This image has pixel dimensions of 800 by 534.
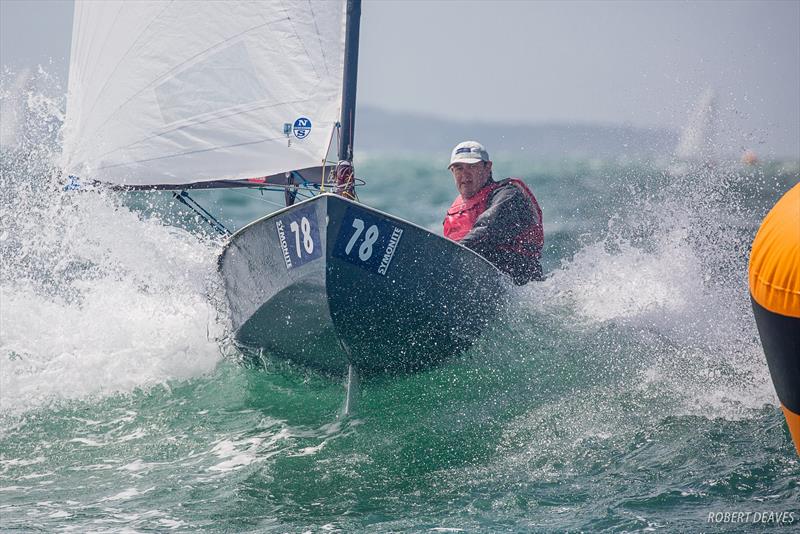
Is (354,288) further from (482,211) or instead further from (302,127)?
(482,211)

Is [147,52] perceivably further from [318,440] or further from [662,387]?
[662,387]

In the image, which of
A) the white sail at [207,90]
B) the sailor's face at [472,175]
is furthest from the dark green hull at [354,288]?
the sailor's face at [472,175]

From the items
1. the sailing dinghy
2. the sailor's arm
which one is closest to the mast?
the sailing dinghy

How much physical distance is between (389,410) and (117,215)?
2286mm

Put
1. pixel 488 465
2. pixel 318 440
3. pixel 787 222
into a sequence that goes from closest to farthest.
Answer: pixel 787 222
pixel 488 465
pixel 318 440

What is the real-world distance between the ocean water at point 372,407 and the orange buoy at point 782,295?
0.56m

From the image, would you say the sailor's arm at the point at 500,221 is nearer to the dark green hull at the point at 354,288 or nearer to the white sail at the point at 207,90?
the dark green hull at the point at 354,288

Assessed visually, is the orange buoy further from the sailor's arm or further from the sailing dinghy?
the sailor's arm

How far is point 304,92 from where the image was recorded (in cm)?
540

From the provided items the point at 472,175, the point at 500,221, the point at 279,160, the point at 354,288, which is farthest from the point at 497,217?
the point at 279,160

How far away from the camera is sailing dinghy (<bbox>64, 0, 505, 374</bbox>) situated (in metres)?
4.66

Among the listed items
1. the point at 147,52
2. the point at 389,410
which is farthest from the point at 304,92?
the point at 389,410

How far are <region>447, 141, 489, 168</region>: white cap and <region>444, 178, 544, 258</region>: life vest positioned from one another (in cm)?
18

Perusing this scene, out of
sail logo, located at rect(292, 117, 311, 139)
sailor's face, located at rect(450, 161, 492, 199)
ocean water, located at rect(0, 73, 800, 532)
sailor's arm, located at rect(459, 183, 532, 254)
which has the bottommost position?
ocean water, located at rect(0, 73, 800, 532)
